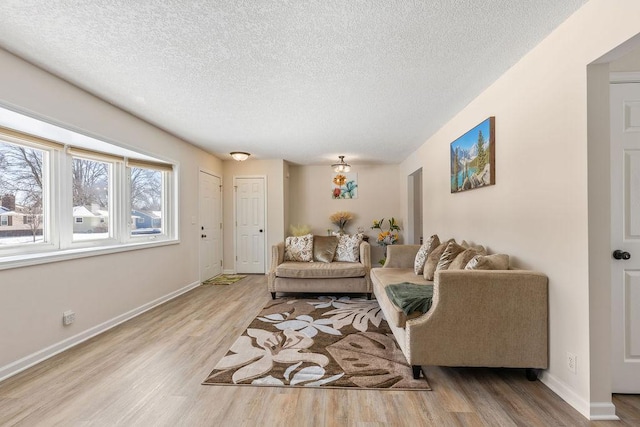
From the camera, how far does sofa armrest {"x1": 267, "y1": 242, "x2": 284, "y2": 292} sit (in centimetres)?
407

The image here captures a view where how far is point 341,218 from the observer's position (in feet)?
20.8

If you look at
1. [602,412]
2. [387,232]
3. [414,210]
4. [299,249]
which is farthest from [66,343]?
[414,210]

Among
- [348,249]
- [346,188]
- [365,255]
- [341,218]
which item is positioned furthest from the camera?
[346,188]

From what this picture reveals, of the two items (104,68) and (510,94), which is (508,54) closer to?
(510,94)

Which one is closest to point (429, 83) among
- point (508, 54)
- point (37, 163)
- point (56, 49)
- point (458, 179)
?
point (508, 54)

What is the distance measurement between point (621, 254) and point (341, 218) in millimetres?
4798

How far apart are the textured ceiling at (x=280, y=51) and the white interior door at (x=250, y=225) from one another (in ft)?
8.51

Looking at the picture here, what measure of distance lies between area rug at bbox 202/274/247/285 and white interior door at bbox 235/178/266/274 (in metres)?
0.34

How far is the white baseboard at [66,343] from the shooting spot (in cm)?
208

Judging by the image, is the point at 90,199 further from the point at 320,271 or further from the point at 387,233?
the point at 387,233

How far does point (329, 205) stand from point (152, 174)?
352cm

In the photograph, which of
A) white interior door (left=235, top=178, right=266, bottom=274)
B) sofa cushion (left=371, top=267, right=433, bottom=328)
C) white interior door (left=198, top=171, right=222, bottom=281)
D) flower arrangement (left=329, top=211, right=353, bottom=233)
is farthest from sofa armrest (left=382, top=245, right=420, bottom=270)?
white interior door (left=198, top=171, right=222, bottom=281)

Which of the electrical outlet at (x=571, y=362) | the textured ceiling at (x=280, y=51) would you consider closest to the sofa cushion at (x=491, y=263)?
the electrical outlet at (x=571, y=362)

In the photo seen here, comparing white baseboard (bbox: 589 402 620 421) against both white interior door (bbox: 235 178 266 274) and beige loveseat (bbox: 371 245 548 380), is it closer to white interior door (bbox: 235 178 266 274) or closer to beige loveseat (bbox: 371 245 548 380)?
beige loveseat (bbox: 371 245 548 380)
